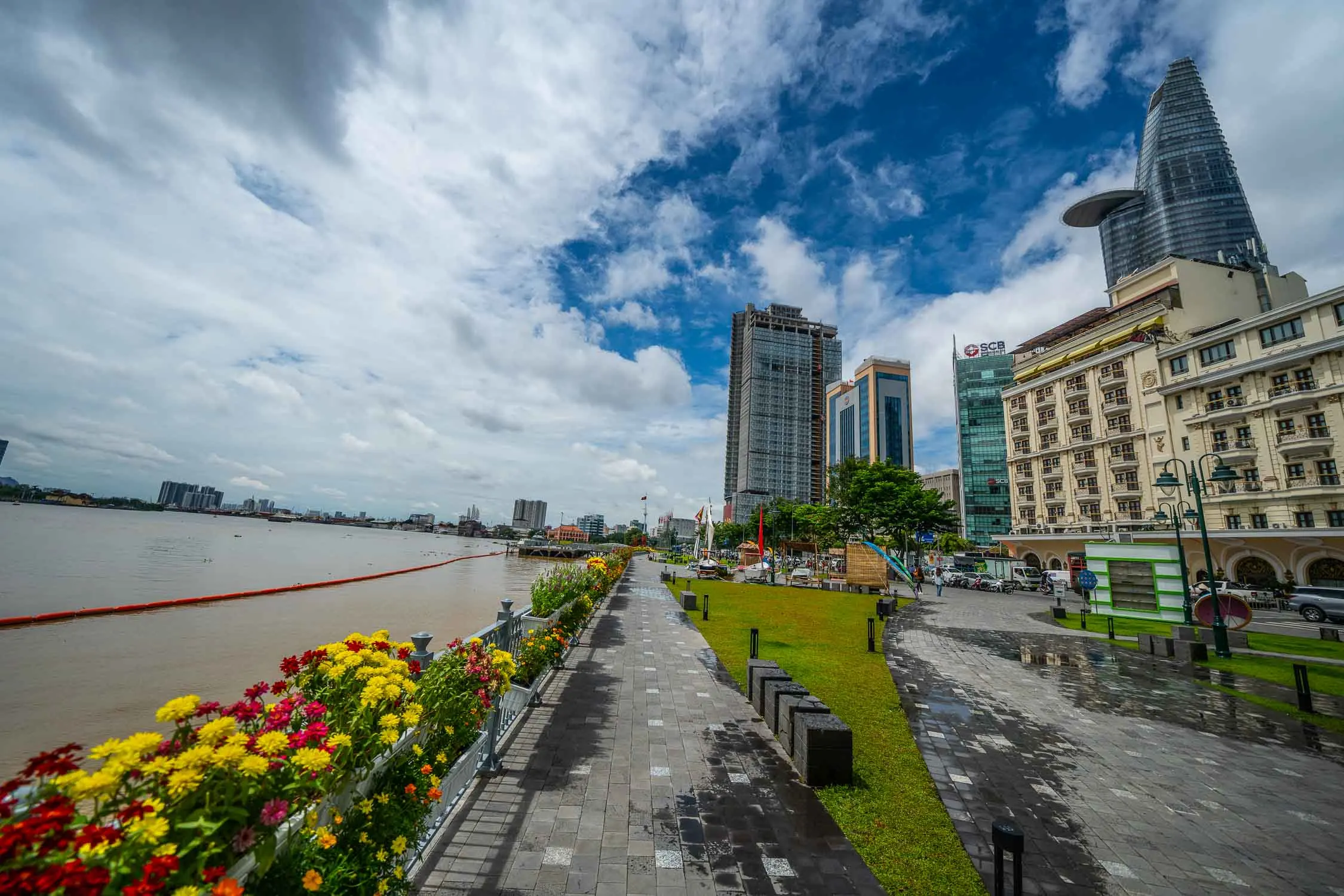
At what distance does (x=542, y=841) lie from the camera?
4.37m

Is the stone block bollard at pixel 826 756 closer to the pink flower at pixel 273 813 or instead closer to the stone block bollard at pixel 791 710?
the stone block bollard at pixel 791 710

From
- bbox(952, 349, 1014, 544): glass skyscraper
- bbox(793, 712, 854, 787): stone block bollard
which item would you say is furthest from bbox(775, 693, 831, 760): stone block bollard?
bbox(952, 349, 1014, 544): glass skyscraper

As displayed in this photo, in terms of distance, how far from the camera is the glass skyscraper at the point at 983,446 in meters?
87.8

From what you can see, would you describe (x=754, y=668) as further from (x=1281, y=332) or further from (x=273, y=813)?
(x=1281, y=332)

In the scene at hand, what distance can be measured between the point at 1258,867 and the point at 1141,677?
925cm

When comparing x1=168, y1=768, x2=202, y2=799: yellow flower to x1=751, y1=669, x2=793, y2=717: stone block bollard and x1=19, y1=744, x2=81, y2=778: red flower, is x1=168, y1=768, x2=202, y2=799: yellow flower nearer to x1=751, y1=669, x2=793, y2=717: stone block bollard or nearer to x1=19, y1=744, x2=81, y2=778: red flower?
x1=19, y1=744, x2=81, y2=778: red flower

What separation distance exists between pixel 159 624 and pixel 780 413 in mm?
127289

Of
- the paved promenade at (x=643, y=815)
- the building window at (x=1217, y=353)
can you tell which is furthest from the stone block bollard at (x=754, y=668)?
the building window at (x=1217, y=353)

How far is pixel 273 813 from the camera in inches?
86.5

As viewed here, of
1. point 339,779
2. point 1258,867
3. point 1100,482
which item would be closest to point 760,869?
point 339,779

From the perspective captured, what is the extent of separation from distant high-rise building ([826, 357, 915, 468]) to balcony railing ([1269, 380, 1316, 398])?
95671mm

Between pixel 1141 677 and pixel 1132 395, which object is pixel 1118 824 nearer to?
pixel 1141 677

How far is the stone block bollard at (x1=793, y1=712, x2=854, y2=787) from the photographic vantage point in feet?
18.4

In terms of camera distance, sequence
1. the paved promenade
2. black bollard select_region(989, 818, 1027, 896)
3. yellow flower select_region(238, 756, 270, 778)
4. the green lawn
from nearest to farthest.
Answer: yellow flower select_region(238, 756, 270, 778)
black bollard select_region(989, 818, 1027, 896)
the paved promenade
the green lawn
